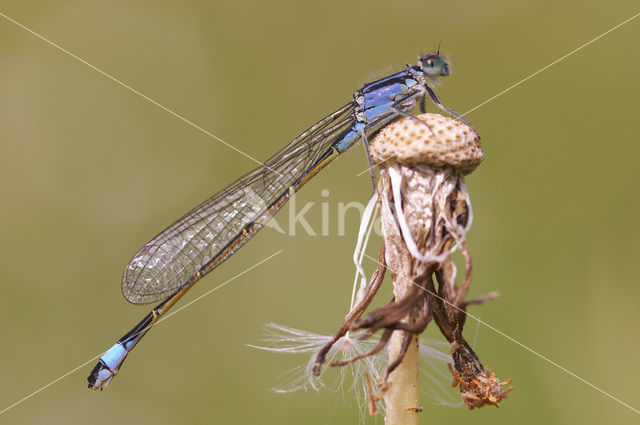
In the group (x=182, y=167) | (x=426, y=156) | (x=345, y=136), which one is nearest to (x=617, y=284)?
(x=345, y=136)

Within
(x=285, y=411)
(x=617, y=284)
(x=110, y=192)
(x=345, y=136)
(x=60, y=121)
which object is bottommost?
(x=617, y=284)

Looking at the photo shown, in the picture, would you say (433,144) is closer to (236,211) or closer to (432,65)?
(432,65)

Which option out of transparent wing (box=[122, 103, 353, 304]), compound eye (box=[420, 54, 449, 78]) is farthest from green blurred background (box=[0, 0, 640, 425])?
transparent wing (box=[122, 103, 353, 304])

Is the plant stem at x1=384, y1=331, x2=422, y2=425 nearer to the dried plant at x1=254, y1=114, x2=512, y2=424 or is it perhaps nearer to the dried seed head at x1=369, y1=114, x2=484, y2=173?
the dried plant at x1=254, y1=114, x2=512, y2=424

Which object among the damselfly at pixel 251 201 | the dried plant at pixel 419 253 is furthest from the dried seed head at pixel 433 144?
the damselfly at pixel 251 201

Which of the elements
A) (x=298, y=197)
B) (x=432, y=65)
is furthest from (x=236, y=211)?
(x=432, y=65)

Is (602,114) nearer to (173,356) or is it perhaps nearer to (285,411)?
(285,411)
